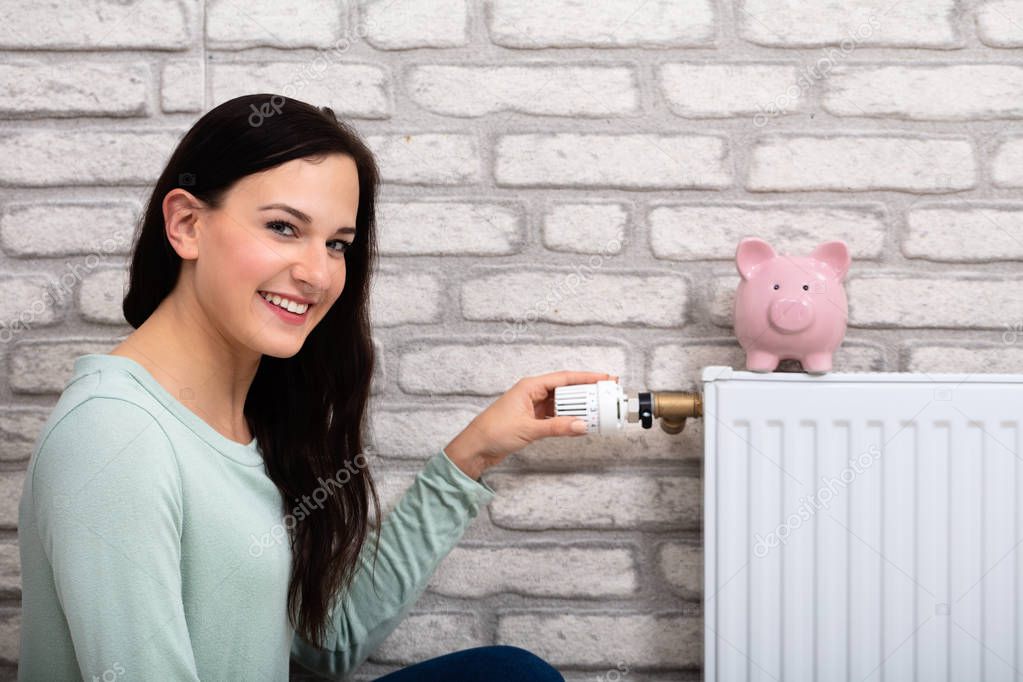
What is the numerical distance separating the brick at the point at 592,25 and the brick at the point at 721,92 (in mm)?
37

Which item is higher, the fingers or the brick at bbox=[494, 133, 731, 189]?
the brick at bbox=[494, 133, 731, 189]

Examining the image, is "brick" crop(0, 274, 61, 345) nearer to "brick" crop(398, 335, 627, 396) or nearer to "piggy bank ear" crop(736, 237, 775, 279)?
"brick" crop(398, 335, 627, 396)

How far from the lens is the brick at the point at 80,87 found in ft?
3.76

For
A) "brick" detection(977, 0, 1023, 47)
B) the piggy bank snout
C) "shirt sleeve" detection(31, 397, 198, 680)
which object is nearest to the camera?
"shirt sleeve" detection(31, 397, 198, 680)

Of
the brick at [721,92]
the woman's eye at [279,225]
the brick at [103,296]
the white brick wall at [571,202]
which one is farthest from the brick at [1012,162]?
the brick at [103,296]

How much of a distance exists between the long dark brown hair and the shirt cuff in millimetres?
89

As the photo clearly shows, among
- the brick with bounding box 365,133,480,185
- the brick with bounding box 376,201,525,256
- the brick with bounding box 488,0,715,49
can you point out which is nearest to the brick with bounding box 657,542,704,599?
the brick with bounding box 376,201,525,256

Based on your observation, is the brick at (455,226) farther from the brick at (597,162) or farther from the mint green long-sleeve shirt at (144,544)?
the mint green long-sleeve shirt at (144,544)

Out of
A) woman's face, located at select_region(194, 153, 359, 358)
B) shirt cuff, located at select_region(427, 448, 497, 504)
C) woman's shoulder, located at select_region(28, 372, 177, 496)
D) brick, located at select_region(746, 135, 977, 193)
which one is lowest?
shirt cuff, located at select_region(427, 448, 497, 504)

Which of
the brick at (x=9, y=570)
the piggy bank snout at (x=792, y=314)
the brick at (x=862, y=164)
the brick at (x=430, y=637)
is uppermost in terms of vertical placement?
the brick at (x=862, y=164)

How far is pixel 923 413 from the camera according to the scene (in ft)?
3.39

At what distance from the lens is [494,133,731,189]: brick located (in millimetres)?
1138

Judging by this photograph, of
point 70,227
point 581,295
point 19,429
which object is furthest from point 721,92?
point 19,429

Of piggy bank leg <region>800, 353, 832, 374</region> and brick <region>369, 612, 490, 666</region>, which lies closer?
piggy bank leg <region>800, 353, 832, 374</region>
